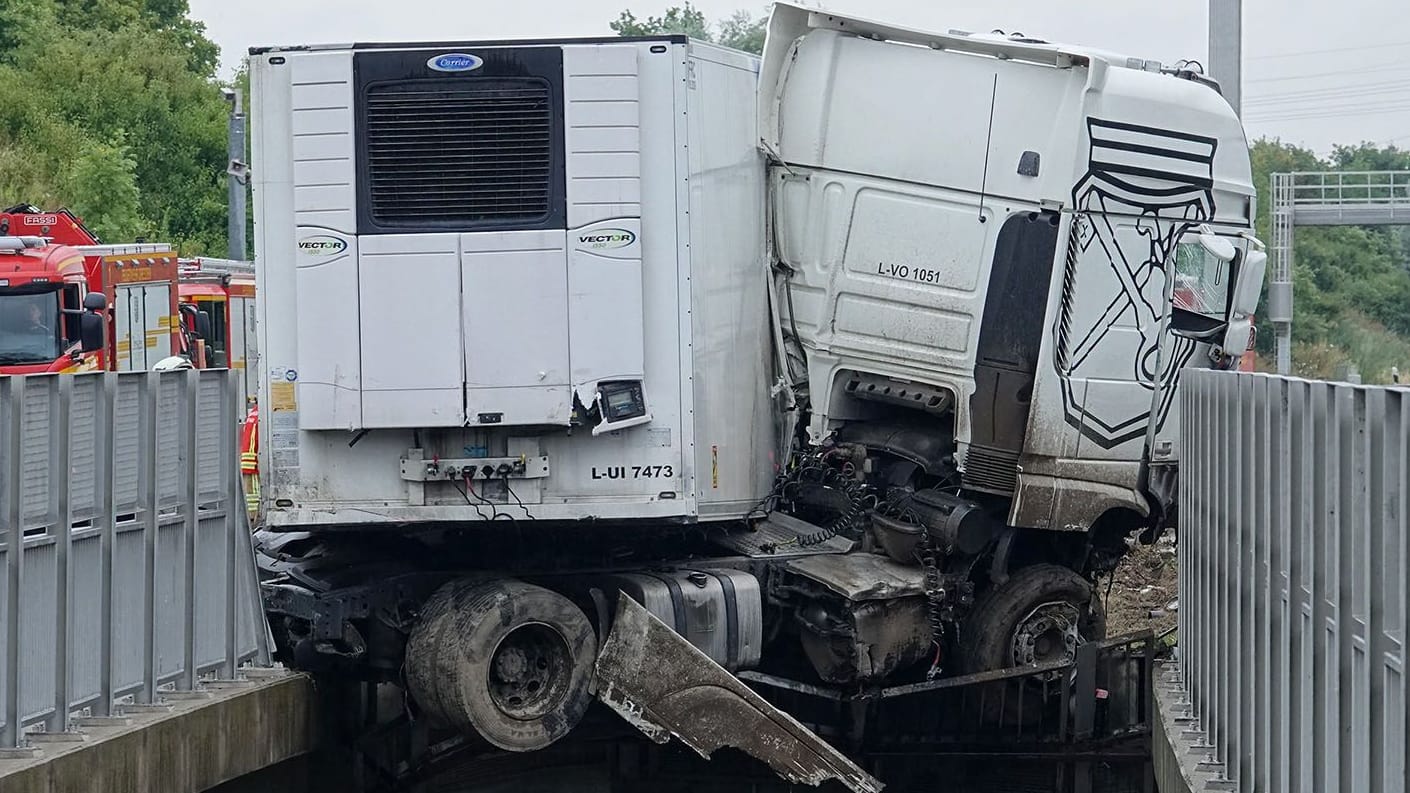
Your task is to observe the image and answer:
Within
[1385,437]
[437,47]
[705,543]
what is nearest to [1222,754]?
[1385,437]

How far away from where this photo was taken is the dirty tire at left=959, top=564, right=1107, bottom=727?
36.5 ft

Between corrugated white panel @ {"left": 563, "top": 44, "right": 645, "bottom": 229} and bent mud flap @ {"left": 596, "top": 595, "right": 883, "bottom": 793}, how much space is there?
1896mm

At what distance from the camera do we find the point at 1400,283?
72375 mm

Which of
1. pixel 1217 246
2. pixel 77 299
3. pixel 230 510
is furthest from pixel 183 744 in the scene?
pixel 77 299

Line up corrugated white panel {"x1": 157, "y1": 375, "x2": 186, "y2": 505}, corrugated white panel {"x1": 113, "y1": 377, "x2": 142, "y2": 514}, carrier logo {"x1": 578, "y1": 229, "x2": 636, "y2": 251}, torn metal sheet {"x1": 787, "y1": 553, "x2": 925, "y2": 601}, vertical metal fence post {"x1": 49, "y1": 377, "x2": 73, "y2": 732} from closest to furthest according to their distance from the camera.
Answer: vertical metal fence post {"x1": 49, "y1": 377, "x2": 73, "y2": 732}
corrugated white panel {"x1": 113, "y1": 377, "x2": 142, "y2": 514}
corrugated white panel {"x1": 157, "y1": 375, "x2": 186, "y2": 505}
carrier logo {"x1": 578, "y1": 229, "x2": 636, "y2": 251}
torn metal sheet {"x1": 787, "y1": 553, "x2": 925, "y2": 601}

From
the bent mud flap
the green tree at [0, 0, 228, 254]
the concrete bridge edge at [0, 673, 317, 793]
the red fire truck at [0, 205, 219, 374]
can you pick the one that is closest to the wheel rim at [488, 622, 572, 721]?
the bent mud flap

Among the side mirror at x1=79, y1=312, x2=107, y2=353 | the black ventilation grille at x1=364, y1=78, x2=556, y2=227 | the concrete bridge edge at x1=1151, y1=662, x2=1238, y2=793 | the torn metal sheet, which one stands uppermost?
the black ventilation grille at x1=364, y1=78, x2=556, y2=227

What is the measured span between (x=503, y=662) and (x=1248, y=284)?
513cm

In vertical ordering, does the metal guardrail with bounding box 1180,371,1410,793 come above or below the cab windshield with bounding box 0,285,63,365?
below

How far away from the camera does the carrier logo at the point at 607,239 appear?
935 cm

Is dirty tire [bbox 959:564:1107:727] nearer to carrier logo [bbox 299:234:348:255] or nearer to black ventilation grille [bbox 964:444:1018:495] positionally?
black ventilation grille [bbox 964:444:1018:495]

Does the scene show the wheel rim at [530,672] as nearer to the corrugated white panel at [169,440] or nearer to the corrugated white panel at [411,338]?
the corrugated white panel at [411,338]

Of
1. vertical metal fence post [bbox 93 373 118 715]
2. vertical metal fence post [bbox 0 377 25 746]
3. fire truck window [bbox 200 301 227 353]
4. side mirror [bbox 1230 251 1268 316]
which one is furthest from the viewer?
fire truck window [bbox 200 301 227 353]

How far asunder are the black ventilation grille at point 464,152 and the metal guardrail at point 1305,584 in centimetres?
333
